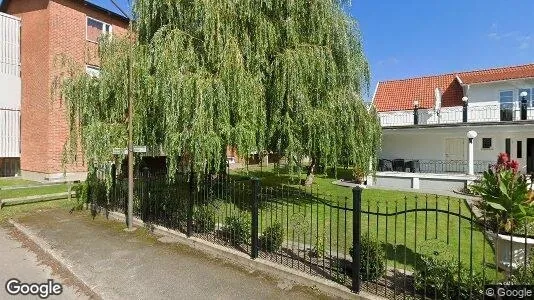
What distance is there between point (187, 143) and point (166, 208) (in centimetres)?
249

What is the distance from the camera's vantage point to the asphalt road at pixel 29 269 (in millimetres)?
5254

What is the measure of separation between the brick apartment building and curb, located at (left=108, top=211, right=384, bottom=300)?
12.6 meters

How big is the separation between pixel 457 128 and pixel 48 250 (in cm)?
1860

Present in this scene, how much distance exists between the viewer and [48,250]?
7.11 metres

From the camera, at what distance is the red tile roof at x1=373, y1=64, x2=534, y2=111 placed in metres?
20.8

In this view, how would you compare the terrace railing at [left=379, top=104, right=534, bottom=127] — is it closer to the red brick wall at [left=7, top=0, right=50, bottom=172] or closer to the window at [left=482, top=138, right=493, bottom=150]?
the window at [left=482, top=138, right=493, bottom=150]

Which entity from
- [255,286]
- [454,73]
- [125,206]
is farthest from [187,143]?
[454,73]

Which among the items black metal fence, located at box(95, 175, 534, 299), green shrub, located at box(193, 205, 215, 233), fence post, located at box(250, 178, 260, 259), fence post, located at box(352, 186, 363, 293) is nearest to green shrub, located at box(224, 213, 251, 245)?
black metal fence, located at box(95, 175, 534, 299)

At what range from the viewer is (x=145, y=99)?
8.10 m

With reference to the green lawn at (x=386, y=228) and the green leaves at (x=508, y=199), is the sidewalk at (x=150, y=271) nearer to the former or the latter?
the green lawn at (x=386, y=228)

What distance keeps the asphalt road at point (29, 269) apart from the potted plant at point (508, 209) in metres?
6.42

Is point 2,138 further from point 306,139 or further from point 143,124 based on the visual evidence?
point 306,139

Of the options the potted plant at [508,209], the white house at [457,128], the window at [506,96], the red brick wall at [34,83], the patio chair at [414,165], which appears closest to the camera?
the potted plant at [508,209]

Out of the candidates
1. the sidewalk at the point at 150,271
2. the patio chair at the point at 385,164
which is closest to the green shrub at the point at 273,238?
the sidewalk at the point at 150,271
